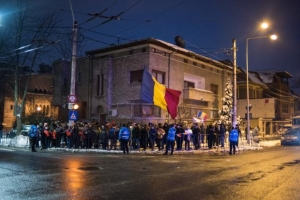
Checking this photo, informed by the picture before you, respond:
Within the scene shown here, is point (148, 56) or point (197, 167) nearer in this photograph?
point (197, 167)

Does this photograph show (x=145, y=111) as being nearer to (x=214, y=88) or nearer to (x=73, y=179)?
(x=214, y=88)

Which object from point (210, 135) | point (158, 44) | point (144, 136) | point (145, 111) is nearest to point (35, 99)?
point (145, 111)

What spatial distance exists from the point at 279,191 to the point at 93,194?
4.64 m

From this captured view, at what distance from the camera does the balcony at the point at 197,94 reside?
34500 mm

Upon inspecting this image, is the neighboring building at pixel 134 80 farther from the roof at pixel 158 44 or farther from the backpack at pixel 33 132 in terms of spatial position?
the backpack at pixel 33 132

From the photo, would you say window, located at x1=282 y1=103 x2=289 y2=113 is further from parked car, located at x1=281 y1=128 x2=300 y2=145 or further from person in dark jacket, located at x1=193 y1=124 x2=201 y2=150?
person in dark jacket, located at x1=193 y1=124 x2=201 y2=150

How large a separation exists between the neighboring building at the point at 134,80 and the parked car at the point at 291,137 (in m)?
9.07

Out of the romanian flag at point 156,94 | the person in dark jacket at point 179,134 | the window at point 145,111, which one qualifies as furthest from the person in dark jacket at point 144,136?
the window at point 145,111

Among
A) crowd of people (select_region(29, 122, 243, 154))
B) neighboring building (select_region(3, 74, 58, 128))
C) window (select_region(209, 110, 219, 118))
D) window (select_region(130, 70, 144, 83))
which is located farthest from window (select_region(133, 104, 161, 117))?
neighboring building (select_region(3, 74, 58, 128))

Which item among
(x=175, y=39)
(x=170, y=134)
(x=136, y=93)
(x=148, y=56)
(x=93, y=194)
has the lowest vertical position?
(x=93, y=194)

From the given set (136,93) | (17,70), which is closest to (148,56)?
(136,93)

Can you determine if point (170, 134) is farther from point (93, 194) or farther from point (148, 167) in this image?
point (93, 194)

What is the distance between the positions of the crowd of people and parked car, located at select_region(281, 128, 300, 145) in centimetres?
995

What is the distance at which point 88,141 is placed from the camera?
2188cm
